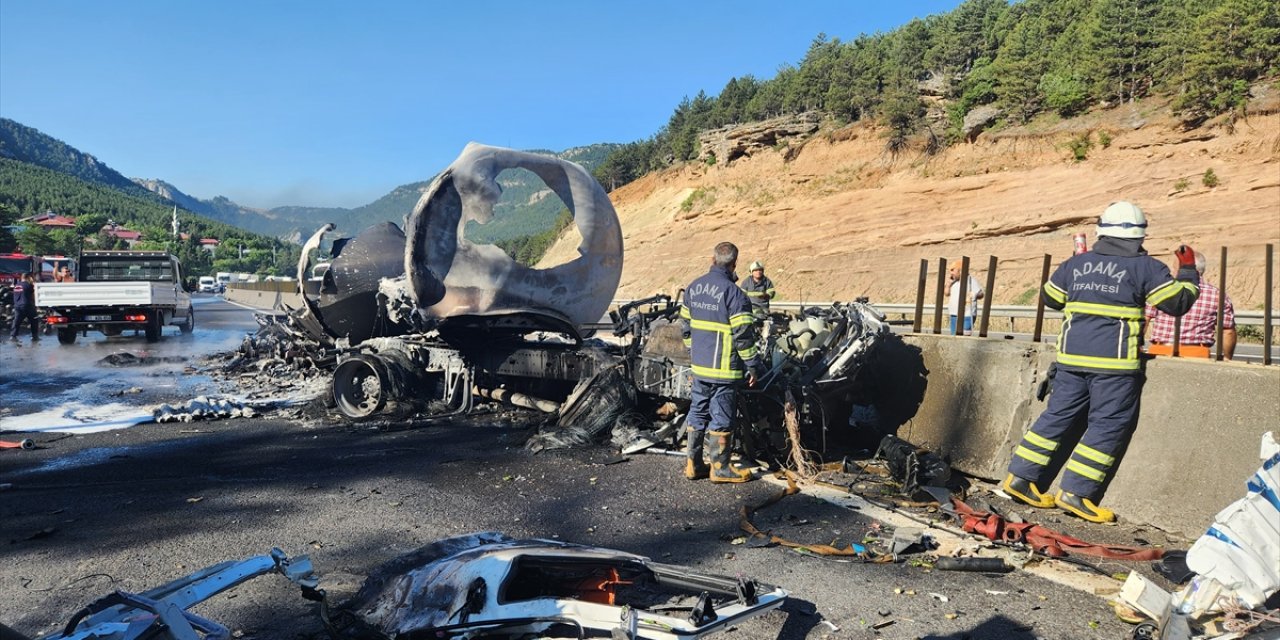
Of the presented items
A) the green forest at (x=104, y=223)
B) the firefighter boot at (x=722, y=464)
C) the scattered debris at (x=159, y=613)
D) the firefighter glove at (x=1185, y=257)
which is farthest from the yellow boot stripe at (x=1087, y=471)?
the green forest at (x=104, y=223)

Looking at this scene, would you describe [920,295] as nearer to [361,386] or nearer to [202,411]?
[361,386]

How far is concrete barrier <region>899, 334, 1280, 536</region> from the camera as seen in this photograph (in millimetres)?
3641

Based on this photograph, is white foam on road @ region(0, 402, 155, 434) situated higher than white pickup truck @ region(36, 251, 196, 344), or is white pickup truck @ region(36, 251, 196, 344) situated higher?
white pickup truck @ region(36, 251, 196, 344)

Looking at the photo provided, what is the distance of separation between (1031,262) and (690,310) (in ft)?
66.7

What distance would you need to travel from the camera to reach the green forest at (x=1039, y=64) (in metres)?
21.3

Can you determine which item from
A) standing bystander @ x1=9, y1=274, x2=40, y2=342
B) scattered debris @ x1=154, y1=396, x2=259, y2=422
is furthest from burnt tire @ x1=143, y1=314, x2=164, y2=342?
scattered debris @ x1=154, y1=396, x2=259, y2=422

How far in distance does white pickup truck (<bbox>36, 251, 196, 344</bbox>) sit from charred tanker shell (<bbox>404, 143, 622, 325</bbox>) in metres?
11.0

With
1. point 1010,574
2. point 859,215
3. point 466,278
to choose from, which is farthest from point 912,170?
point 1010,574

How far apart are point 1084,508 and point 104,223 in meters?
124

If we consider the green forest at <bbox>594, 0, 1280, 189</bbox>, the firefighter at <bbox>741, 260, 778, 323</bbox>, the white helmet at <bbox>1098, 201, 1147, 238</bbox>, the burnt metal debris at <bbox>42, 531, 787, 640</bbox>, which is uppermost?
the green forest at <bbox>594, 0, 1280, 189</bbox>

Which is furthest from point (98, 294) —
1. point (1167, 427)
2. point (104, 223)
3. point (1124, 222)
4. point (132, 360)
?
point (104, 223)

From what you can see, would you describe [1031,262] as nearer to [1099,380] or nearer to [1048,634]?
[1099,380]

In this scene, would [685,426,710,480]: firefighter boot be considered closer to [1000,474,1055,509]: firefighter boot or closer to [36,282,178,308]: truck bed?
[1000,474,1055,509]: firefighter boot

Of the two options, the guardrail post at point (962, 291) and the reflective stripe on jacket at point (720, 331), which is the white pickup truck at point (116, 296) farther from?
the guardrail post at point (962, 291)
